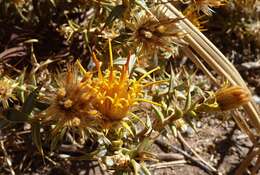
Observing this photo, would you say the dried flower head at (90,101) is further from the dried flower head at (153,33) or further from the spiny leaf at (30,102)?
the dried flower head at (153,33)

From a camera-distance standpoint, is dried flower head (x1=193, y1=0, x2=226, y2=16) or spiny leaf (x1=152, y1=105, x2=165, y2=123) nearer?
spiny leaf (x1=152, y1=105, x2=165, y2=123)

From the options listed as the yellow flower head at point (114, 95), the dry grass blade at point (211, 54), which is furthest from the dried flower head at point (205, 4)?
the yellow flower head at point (114, 95)

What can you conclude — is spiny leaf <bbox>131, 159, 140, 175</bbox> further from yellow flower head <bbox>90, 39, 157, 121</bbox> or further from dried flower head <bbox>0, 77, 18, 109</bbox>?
dried flower head <bbox>0, 77, 18, 109</bbox>

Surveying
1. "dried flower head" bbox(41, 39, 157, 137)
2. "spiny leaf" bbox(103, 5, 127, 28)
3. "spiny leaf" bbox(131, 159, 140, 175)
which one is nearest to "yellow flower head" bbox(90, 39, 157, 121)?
"dried flower head" bbox(41, 39, 157, 137)

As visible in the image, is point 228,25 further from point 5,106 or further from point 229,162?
point 5,106

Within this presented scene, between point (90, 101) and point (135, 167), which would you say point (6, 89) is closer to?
point (90, 101)

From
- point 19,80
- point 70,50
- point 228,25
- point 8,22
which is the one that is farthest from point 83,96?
point 228,25
